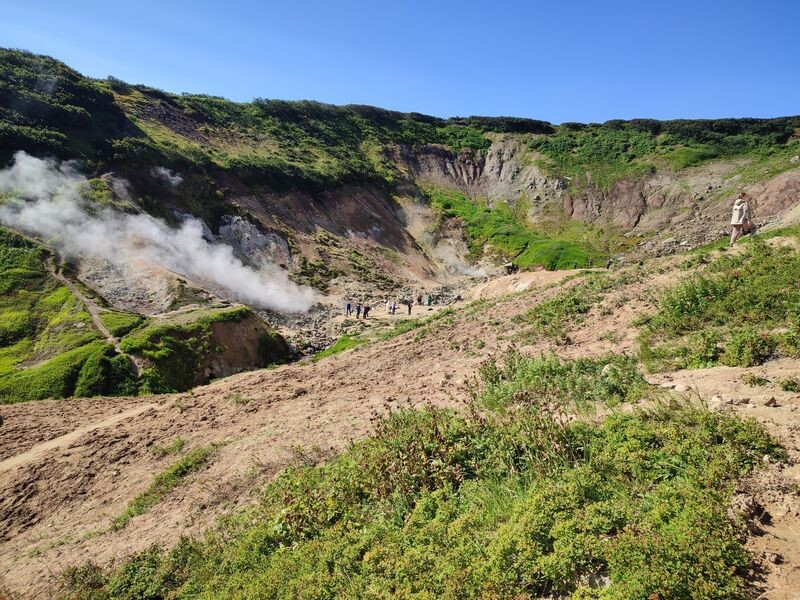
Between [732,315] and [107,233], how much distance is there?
3199 cm

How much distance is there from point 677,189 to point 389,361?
55.9 m

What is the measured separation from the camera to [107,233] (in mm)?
29344

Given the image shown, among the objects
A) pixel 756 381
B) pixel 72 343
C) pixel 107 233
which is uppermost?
pixel 107 233

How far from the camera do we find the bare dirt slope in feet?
19.6

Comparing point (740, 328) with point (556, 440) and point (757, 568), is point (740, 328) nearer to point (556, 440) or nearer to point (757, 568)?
point (556, 440)

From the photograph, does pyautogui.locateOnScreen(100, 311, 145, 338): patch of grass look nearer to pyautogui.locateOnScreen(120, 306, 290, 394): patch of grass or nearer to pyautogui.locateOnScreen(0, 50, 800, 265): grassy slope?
pyautogui.locateOnScreen(120, 306, 290, 394): patch of grass

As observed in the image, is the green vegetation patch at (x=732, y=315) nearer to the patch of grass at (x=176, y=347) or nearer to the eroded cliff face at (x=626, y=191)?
the patch of grass at (x=176, y=347)

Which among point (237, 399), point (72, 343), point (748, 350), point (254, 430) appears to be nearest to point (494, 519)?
point (748, 350)

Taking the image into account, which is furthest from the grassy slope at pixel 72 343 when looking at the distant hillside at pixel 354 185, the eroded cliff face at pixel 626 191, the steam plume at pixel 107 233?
the eroded cliff face at pixel 626 191

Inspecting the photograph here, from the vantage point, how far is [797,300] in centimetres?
834

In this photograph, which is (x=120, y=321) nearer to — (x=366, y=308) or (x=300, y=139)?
(x=366, y=308)

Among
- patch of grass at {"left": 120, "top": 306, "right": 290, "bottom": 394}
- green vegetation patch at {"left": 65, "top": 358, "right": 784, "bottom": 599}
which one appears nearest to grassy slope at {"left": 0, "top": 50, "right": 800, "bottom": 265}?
patch of grass at {"left": 120, "top": 306, "right": 290, "bottom": 394}

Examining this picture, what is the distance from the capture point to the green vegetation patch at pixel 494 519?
369 cm

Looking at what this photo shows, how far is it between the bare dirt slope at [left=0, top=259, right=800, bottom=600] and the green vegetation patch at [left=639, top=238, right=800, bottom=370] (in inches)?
23.0
